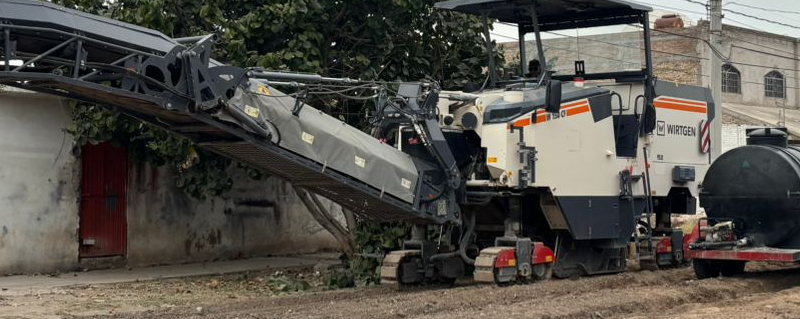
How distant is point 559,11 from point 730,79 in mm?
26126

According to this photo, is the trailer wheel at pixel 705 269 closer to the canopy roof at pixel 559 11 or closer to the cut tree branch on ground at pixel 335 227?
the canopy roof at pixel 559 11

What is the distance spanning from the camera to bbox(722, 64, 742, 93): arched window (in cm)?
3772

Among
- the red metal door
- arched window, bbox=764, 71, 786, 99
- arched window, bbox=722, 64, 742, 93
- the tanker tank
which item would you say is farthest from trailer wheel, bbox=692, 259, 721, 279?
arched window, bbox=764, 71, 786, 99

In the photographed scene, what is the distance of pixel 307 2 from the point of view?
1480 cm

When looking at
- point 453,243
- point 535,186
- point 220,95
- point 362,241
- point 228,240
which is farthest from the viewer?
point 228,240

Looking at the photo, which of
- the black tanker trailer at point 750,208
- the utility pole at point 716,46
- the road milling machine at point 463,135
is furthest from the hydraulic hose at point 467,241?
the utility pole at point 716,46

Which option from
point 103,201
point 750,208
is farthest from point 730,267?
point 103,201

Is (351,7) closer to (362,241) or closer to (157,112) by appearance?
(362,241)

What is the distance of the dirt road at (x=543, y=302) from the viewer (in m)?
10.2

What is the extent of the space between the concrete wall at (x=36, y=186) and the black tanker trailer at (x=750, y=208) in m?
9.80

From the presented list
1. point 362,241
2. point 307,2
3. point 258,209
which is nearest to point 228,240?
point 258,209

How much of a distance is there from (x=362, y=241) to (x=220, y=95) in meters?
5.86

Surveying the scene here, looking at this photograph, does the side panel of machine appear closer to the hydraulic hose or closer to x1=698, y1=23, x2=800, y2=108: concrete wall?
the hydraulic hose

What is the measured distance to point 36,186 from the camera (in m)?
16.2
